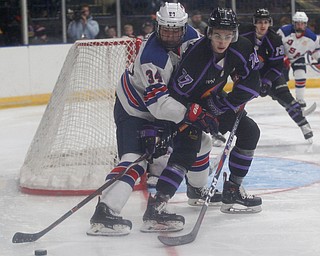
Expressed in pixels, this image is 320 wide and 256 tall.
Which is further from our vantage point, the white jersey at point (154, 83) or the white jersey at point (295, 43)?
the white jersey at point (295, 43)

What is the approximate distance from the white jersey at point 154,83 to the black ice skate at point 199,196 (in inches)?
22.1

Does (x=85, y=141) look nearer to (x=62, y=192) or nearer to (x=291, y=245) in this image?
(x=62, y=192)

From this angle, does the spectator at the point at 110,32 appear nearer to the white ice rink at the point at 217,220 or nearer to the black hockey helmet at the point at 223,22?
the white ice rink at the point at 217,220

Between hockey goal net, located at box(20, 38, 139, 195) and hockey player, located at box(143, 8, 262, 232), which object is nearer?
hockey player, located at box(143, 8, 262, 232)

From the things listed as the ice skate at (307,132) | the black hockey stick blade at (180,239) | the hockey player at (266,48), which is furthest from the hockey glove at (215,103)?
the ice skate at (307,132)

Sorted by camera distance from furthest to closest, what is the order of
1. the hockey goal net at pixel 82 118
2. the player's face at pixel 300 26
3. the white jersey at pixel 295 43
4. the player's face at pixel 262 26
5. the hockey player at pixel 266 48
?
the player's face at pixel 300 26 → the white jersey at pixel 295 43 → the player's face at pixel 262 26 → the hockey player at pixel 266 48 → the hockey goal net at pixel 82 118

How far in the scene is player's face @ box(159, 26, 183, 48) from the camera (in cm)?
376

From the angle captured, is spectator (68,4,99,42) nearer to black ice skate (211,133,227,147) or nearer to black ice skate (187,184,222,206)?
black ice skate (211,133,227,147)

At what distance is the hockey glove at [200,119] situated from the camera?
3742mm

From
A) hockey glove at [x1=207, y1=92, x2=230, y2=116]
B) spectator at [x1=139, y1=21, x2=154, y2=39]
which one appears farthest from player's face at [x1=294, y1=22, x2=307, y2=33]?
hockey glove at [x1=207, y1=92, x2=230, y2=116]

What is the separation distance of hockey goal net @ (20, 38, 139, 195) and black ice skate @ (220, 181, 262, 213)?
867mm

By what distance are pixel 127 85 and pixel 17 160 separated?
2.23m

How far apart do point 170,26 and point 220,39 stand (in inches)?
8.0

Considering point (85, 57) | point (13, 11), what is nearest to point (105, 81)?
point (85, 57)
